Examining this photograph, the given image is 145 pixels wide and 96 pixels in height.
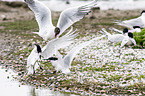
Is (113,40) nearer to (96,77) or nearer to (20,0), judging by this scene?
(96,77)

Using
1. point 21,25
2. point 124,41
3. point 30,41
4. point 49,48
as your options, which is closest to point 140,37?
point 124,41

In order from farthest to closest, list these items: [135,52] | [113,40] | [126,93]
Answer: [113,40], [135,52], [126,93]

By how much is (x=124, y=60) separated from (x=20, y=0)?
19862mm

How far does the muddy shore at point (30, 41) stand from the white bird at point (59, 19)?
1.23 meters

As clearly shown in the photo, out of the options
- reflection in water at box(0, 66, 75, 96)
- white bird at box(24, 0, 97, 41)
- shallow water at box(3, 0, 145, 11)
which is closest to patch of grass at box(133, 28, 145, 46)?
white bird at box(24, 0, 97, 41)

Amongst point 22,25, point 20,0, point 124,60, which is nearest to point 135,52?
point 124,60

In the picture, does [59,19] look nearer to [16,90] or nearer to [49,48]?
[49,48]

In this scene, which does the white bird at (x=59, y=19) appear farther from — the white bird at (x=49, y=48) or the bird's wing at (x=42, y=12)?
the white bird at (x=49, y=48)

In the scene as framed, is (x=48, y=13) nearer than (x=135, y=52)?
Yes

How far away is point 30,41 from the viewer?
1483cm

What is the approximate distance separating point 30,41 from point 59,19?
512cm

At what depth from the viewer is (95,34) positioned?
15945 mm

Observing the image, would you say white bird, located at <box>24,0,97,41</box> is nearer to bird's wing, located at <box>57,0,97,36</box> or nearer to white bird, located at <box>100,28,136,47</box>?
bird's wing, located at <box>57,0,97,36</box>

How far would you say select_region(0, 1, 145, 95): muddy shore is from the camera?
8516 millimetres
